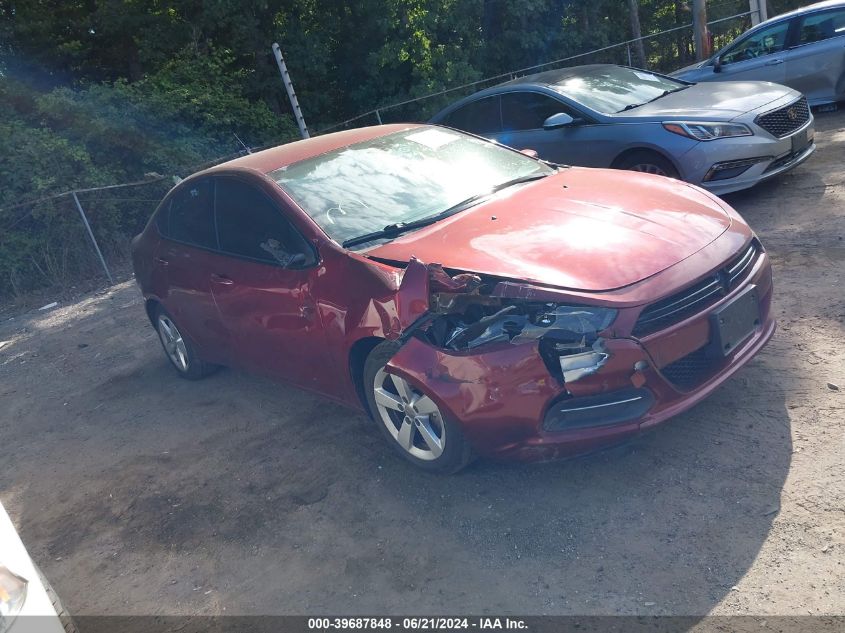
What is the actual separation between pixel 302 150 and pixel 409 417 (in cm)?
226

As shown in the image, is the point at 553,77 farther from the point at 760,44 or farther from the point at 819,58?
the point at 819,58

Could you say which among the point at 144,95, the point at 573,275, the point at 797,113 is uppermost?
the point at 144,95

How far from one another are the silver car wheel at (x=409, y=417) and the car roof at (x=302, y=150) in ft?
5.86

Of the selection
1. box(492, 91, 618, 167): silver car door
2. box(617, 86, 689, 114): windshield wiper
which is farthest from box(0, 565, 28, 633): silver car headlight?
box(617, 86, 689, 114): windshield wiper

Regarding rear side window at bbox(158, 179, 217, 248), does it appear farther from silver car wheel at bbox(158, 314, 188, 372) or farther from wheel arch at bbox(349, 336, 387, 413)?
wheel arch at bbox(349, 336, 387, 413)

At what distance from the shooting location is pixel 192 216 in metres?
5.63

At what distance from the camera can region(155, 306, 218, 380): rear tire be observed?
20.2 ft

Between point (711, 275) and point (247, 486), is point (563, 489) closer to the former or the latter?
point (711, 275)

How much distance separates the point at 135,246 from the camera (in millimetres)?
6574

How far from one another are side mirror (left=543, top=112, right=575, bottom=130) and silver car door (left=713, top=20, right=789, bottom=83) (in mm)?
4746

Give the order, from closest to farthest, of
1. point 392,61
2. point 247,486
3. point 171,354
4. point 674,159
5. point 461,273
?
point 461,273 → point 247,486 → point 171,354 → point 674,159 → point 392,61

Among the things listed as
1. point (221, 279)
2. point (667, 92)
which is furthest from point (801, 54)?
point (221, 279)

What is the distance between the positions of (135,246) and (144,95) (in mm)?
8331

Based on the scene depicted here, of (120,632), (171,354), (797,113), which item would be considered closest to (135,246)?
(171,354)
